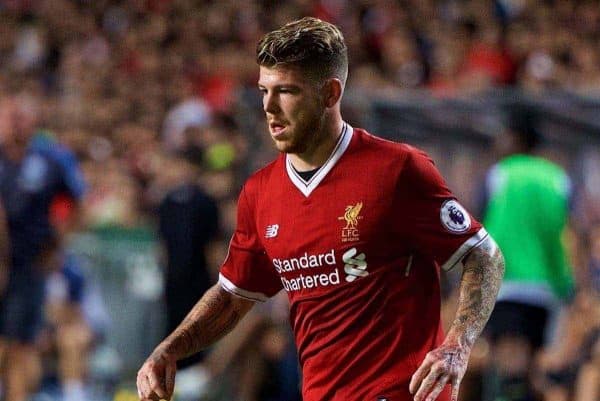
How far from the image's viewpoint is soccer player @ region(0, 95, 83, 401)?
33.0 feet

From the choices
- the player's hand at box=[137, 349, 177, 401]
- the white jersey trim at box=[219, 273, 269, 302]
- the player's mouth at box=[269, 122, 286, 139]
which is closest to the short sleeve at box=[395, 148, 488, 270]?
the player's mouth at box=[269, 122, 286, 139]

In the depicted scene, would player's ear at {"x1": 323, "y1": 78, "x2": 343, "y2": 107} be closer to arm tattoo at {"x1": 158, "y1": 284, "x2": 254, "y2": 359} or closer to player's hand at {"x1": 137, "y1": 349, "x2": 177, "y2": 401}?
arm tattoo at {"x1": 158, "y1": 284, "x2": 254, "y2": 359}

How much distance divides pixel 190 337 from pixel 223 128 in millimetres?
7178

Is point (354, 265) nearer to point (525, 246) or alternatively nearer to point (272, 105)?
point (272, 105)

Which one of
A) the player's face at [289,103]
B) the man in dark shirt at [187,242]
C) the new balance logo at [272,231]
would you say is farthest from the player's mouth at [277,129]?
the man in dark shirt at [187,242]

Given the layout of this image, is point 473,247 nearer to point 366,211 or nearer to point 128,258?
point 366,211

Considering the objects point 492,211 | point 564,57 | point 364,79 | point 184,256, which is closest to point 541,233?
point 492,211

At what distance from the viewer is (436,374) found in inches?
171

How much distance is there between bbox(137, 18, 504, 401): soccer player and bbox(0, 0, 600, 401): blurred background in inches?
142

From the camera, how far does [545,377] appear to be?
28.7 ft

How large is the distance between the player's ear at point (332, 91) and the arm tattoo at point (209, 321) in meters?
0.87

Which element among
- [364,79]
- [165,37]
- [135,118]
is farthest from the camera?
[165,37]

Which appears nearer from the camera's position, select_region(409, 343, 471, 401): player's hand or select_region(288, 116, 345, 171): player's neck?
select_region(409, 343, 471, 401): player's hand

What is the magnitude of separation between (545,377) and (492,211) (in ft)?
3.54
